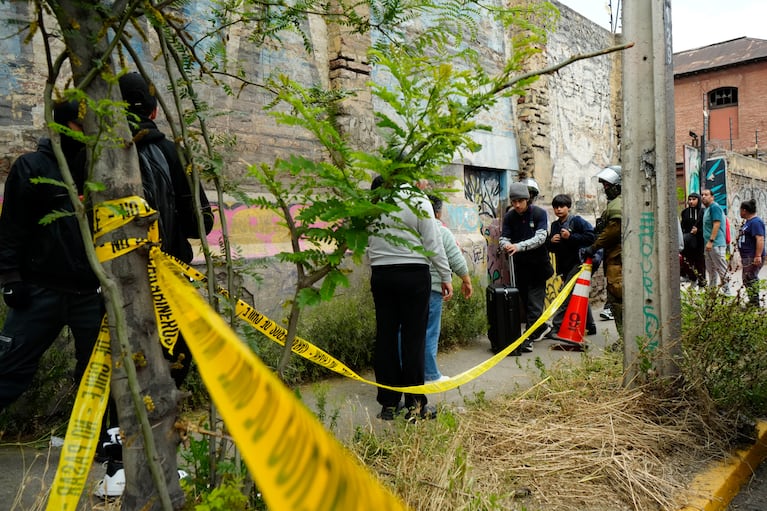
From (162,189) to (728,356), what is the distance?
371cm

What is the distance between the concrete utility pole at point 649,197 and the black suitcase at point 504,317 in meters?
2.40

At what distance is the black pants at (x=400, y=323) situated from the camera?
4.02 metres

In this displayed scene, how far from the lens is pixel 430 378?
479 centimetres

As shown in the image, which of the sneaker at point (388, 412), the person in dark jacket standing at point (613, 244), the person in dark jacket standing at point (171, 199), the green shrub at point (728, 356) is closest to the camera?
the person in dark jacket standing at point (171, 199)

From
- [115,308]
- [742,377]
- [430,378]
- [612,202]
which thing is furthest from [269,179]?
[612,202]

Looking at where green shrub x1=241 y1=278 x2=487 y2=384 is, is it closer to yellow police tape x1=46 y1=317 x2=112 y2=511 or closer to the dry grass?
the dry grass

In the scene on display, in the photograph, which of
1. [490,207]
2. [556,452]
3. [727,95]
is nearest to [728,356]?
[556,452]

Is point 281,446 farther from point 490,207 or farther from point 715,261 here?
point 715,261

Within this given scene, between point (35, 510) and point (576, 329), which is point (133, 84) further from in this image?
point (576, 329)

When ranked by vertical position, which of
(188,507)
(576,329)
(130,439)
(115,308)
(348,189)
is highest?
(348,189)

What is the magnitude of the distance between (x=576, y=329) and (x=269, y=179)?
18.4 feet

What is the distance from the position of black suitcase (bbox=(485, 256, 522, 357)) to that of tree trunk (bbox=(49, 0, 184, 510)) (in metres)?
5.25

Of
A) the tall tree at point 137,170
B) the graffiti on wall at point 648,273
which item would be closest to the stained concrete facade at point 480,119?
the tall tree at point 137,170

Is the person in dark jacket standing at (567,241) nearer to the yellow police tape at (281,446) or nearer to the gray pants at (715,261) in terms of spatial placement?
the gray pants at (715,261)
